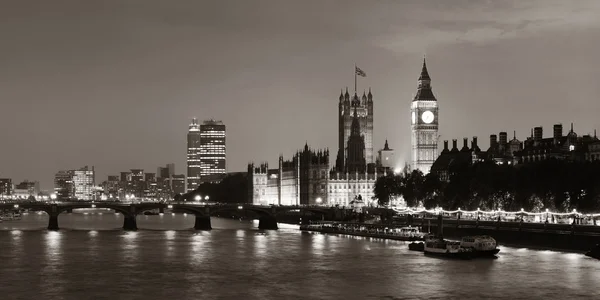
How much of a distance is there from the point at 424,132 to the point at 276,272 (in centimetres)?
10863

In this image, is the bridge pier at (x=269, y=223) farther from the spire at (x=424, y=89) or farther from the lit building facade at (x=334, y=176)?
the spire at (x=424, y=89)

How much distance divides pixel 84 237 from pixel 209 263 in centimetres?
3651

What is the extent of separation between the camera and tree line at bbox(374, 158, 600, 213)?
9825 centimetres

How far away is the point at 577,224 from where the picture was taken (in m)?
→ 86.7

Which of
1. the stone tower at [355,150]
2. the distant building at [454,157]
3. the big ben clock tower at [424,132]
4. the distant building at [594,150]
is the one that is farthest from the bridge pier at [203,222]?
the stone tower at [355,150]

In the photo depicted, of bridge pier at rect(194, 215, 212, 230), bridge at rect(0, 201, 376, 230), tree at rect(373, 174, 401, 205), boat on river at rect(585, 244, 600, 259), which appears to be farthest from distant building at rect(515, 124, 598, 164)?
boat on river at rect(585, 244, 600, 259)

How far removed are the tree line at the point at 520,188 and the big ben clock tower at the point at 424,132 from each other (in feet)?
140

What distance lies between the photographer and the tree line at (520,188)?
98.2 m

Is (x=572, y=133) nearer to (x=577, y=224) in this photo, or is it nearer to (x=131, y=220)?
(x=577, y=224)

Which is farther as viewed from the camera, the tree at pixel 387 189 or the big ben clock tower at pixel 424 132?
the big ben clock tower at pixel 424 132

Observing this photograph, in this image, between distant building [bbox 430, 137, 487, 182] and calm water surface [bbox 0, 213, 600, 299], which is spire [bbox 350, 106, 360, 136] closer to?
distant building [bbox 430, 137, 487, 182]

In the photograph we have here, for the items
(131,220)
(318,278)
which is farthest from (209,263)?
(131,220)

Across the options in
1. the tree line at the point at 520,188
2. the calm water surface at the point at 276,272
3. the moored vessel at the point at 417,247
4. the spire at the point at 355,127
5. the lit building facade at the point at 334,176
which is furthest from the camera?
the spire at the point at 355,127

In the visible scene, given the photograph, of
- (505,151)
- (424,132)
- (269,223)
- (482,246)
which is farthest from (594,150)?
(424,132)
